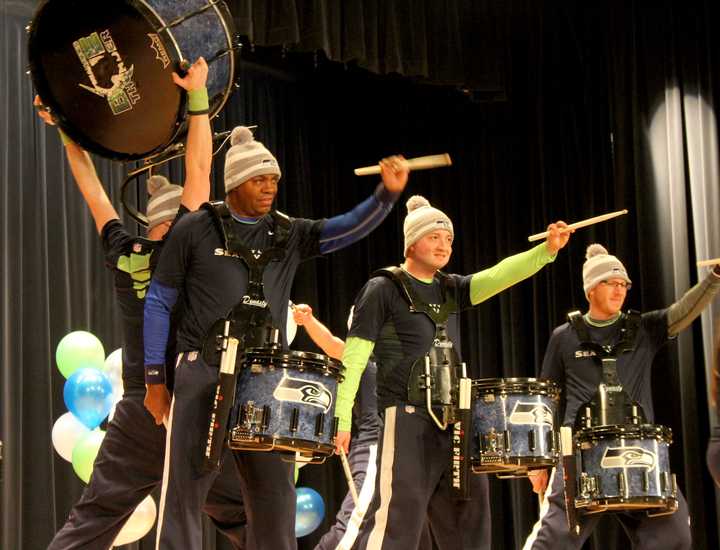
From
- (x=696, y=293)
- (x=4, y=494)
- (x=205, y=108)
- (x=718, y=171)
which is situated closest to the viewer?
(x=205, y=108)

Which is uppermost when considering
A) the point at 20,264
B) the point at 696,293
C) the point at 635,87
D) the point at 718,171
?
the point at 635,87

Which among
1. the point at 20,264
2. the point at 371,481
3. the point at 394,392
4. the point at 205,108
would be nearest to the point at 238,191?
the point at 205,108

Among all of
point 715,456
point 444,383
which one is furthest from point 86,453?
point 715,456

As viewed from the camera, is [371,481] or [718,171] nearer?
[371,481]

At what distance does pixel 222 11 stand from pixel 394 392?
1.62 meters

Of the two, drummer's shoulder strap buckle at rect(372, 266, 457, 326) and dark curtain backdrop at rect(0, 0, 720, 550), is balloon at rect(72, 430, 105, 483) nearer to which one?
dark curtain backdrop at rect(0, 0, 720, 550)

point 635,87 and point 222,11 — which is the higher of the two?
point 635,87

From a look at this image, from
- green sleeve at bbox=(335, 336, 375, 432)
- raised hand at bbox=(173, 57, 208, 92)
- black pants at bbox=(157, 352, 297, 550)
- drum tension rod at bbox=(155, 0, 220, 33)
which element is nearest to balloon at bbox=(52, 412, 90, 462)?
green sleeve at bbox=(335, 336, 375, 432)

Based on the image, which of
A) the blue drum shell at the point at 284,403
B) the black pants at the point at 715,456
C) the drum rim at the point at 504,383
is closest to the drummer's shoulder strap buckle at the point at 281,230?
the blue drum shell at the point at 284,403

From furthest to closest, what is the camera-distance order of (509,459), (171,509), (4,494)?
(4,494) < (509,459) < (171,509)

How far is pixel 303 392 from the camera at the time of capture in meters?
3.73

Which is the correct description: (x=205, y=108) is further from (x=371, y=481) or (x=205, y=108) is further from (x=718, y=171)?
(x=718, y=171)

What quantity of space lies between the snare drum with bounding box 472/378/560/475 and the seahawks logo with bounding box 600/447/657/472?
487 millimetres

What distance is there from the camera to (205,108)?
404 cm
